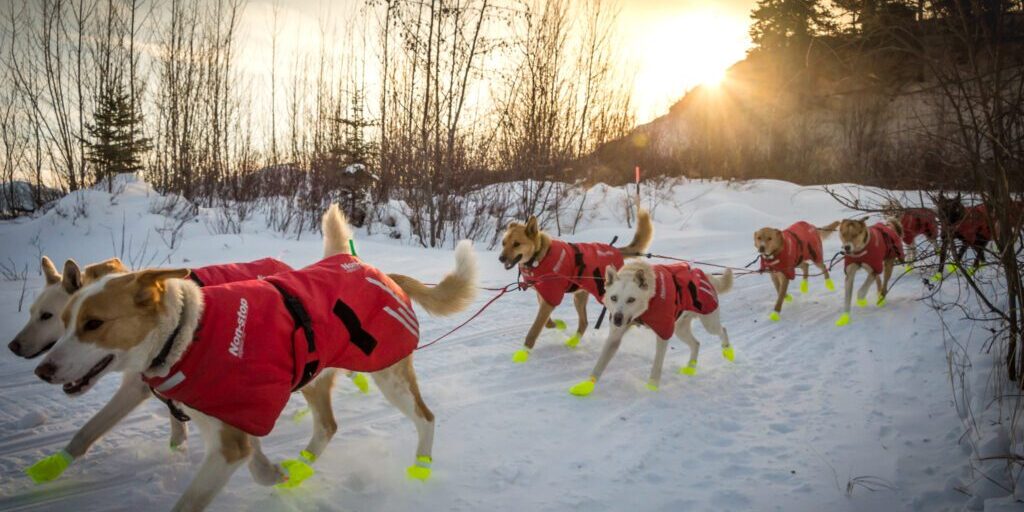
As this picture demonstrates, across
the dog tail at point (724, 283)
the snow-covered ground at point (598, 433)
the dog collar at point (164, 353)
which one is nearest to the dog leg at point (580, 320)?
the snow-covered ground at point (598, 433)

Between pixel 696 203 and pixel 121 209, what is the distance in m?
A: 15.7

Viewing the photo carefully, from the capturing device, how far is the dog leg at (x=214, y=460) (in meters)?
2.02

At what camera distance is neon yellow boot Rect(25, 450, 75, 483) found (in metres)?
2.59

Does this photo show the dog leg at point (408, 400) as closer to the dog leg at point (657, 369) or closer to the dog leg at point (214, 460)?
the dog leg at point (214, 460)

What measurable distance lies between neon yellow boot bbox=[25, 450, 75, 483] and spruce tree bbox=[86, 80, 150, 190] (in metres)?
9.60

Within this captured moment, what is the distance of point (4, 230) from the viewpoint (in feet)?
27.1

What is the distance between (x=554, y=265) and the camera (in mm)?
5312

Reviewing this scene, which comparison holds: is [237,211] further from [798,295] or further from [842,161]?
[842,161]

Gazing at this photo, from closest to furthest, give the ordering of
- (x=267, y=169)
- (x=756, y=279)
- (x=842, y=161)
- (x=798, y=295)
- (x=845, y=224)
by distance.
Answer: (x=845, y=224) < (x=798, y=295) < (x=756, y=279) < (x=267, y=169) < (x=842, y=161)

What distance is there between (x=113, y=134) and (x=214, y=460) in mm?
12877

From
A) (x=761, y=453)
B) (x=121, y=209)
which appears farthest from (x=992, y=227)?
(x=121, y=209)

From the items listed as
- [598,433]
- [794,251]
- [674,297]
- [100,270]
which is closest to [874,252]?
[794,251]

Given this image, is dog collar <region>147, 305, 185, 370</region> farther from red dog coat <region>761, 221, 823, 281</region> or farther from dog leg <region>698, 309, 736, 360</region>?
red dog coat <region>761, 221, 823, 281</region>

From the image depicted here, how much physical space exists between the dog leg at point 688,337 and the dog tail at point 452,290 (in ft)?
7.53
